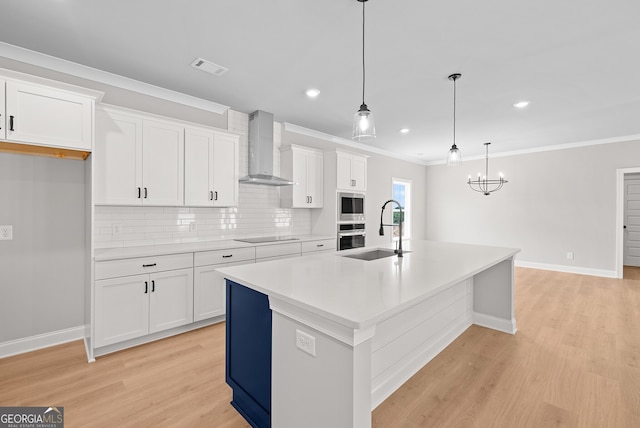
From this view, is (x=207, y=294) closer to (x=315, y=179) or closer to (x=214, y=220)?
(x=214, y=220)

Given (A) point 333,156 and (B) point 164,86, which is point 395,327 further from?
(B) point 164,86

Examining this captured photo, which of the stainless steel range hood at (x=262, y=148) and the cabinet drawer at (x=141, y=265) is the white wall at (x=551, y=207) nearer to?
the stainless steel range hood at (x=262, y=148)

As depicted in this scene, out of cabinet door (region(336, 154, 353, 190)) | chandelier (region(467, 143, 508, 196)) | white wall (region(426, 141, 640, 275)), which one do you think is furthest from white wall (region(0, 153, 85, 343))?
white wall (region(426, 141, 640, 275))

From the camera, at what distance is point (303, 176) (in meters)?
4.57

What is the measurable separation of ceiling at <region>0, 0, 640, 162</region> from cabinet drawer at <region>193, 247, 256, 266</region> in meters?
1.87

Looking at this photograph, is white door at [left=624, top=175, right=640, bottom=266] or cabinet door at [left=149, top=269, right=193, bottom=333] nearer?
cabinet door at [left=149, top=269, right=193, bottom=333]

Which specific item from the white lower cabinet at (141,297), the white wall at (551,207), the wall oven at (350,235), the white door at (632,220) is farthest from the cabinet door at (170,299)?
the white door at (632,220)

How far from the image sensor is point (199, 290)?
Result: 10.2ft

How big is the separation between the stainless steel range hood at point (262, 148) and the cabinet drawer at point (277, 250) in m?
0.92

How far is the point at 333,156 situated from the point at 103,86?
3016 mm

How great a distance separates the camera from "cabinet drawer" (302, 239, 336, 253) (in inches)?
164

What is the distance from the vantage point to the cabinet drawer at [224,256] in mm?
3117

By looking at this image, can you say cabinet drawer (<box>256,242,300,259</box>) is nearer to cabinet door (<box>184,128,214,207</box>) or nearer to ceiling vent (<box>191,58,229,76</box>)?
cabinet door (<box>184,128,214,207</box>)

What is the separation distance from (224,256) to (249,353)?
1.68 metres
